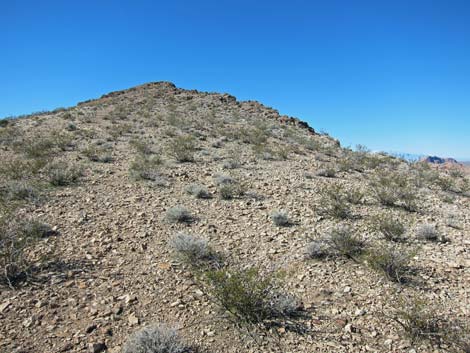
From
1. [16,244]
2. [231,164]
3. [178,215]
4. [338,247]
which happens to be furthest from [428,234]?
[16,244]

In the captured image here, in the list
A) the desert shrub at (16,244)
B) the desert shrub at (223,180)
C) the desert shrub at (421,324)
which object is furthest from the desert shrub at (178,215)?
the desert shrub at (421,324)

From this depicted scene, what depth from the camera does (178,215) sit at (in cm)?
663

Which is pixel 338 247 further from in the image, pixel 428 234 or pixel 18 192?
pixel 18 192

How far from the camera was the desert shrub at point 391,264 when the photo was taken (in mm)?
4671

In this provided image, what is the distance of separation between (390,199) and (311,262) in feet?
13.3

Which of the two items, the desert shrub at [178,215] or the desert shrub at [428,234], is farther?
the desert shrub at [178,215]

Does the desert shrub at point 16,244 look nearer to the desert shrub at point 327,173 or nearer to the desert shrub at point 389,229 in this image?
the desert shrub at point 389,229

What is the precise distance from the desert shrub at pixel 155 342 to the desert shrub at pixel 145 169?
6.28m

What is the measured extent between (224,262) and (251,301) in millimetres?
1367

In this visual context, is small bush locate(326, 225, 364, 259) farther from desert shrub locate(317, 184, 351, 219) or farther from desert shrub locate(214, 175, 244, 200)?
desert shrub locate(214, 175, 244, 200)

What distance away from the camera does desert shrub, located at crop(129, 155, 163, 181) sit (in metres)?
9.38

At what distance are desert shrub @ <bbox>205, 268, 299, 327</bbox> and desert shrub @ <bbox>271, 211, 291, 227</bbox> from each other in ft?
8.60

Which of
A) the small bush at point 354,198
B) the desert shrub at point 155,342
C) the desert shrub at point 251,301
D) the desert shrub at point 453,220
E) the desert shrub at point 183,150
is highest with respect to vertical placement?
the desert shrub at point 183,150

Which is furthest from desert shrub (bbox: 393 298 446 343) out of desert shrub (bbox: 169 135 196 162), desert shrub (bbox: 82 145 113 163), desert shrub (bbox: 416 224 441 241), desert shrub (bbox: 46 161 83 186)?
desert shrub (bbox: 82 145 113 163)
